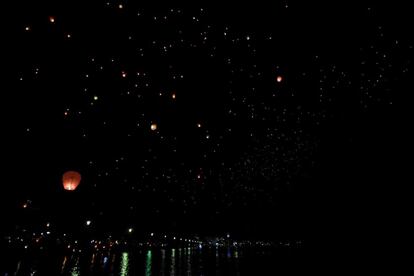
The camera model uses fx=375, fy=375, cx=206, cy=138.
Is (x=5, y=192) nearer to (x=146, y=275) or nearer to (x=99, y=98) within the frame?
(x=99, y=98)

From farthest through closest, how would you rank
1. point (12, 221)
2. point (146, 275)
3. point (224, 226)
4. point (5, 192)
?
point (224, 226), point (12, 221), point (5, 192), point (146, 275)

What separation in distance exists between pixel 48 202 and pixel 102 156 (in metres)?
2.79

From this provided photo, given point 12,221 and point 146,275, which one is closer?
point 146,275

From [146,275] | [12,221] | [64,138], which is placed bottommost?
[146,275]

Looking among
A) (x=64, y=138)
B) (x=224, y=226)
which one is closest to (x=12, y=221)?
(x=64, y=138)

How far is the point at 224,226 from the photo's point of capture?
39.6m

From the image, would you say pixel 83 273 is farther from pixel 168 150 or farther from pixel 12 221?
pixel 168 150

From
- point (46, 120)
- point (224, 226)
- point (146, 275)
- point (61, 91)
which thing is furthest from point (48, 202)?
point (224, 226)

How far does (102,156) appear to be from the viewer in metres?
15.7

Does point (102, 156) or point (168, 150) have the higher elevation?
point (168, 150)

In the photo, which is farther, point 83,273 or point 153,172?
point 153,172

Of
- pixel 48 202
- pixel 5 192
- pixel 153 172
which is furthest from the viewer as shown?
pixel 153 172

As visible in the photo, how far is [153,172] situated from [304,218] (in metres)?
28.8

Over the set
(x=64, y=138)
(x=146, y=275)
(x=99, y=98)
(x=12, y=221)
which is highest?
(x=99, y=98)
